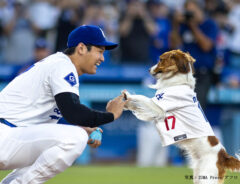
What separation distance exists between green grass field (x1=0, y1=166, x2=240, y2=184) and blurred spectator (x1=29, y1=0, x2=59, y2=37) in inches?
159

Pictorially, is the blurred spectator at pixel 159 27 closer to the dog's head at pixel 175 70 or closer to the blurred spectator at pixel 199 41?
the blurred spectator at pixel 199 41

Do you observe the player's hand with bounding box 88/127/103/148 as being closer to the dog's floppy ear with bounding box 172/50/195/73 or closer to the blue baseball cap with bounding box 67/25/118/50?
the blue baseball cap with bounding box 67/25/118/50

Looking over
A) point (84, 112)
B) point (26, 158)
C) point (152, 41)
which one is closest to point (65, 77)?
point (84, 112)

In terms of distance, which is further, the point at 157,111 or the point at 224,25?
the point at 224,25

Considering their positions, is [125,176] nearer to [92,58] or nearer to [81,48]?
[92,58]

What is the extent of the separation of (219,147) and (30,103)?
7.12 feet

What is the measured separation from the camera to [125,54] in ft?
38.8

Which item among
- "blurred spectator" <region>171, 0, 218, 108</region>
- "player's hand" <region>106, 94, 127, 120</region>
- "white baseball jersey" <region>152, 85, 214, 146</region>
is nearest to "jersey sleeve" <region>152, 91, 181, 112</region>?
"white baseball jersey" <region>152, 85, 214, 146</region>

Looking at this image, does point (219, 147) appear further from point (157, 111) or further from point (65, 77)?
point (65, 77)

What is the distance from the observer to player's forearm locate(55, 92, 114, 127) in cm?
422

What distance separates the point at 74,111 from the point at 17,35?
7667mm

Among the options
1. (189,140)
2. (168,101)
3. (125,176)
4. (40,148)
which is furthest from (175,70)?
(125,176)

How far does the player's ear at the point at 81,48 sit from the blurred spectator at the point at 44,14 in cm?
740

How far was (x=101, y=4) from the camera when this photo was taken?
12.2m
